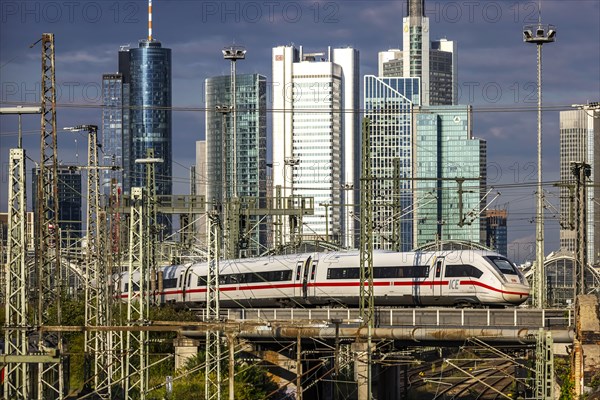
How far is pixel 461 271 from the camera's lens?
6038 cm

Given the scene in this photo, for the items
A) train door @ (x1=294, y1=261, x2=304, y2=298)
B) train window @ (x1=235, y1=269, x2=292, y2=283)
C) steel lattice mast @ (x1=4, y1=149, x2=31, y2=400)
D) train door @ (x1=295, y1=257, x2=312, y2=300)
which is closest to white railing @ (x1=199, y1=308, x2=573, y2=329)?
train door @ (x1=295, y1=257, x2=312, y2=300)

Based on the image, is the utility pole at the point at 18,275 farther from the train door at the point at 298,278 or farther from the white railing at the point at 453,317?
the train door at the point at 298,278

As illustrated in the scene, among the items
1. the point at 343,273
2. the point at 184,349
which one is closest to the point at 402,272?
the point at 343,273

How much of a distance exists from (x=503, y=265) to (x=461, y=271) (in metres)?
2.01

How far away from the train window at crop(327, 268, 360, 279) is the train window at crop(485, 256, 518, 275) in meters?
7.41

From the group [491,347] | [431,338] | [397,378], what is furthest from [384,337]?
[397,378]

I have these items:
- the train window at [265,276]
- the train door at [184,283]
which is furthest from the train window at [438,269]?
the train door at [184,283]

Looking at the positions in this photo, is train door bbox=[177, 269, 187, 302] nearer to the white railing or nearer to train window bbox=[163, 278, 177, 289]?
train window bbox=[163, 278, 177, 289]

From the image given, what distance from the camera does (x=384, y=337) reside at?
56.0m

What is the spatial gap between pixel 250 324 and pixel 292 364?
1920 centimetres

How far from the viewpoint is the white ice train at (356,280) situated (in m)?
60.1

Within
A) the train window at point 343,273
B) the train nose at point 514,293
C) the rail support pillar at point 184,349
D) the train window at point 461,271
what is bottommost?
the rail support pillar at point 184,349

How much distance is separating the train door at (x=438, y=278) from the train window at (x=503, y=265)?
239 cm

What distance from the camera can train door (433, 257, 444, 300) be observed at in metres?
61.3
